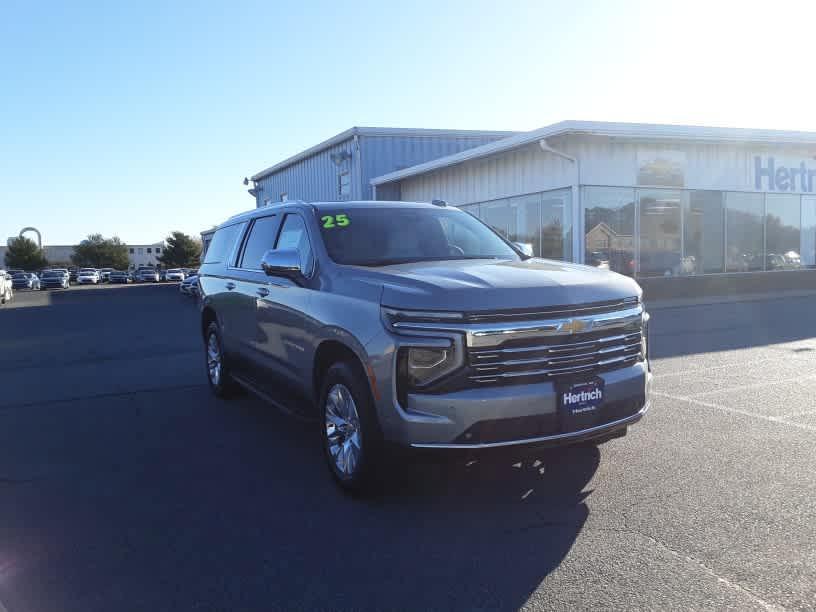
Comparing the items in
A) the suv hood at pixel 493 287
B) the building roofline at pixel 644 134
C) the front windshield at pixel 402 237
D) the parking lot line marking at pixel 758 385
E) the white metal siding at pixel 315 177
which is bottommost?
the parking lot line marking at pixel 758 385

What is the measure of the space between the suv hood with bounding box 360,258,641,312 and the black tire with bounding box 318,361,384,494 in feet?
1.80

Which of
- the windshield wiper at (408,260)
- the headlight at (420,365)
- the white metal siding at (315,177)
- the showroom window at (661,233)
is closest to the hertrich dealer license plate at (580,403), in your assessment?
the headlight at (420,365)

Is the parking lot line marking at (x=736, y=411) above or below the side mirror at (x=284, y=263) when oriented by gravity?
below

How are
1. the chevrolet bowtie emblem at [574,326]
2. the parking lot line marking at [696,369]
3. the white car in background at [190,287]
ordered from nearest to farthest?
the chevrolet bowtie emblem at [574,326] < the parking lot line marking at [696,369] < the white car in background at [190,287]

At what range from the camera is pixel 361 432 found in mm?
4297

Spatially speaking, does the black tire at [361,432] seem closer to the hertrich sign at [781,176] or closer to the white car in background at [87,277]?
the hertrich sign at [781,176]

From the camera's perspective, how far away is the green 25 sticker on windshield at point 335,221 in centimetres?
559

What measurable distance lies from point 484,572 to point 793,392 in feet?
16.7

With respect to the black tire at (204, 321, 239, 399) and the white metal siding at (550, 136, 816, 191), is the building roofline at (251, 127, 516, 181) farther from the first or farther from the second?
the black tire at (204, 321, 239, 399)

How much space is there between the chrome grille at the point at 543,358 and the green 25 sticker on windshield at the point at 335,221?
2081mm

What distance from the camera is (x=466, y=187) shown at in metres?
23.0

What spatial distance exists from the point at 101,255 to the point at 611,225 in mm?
121253

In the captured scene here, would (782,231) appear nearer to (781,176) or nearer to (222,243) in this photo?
(781,176)

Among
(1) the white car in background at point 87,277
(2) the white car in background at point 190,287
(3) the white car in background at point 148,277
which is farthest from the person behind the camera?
(3) the white car in background at point 148,277
